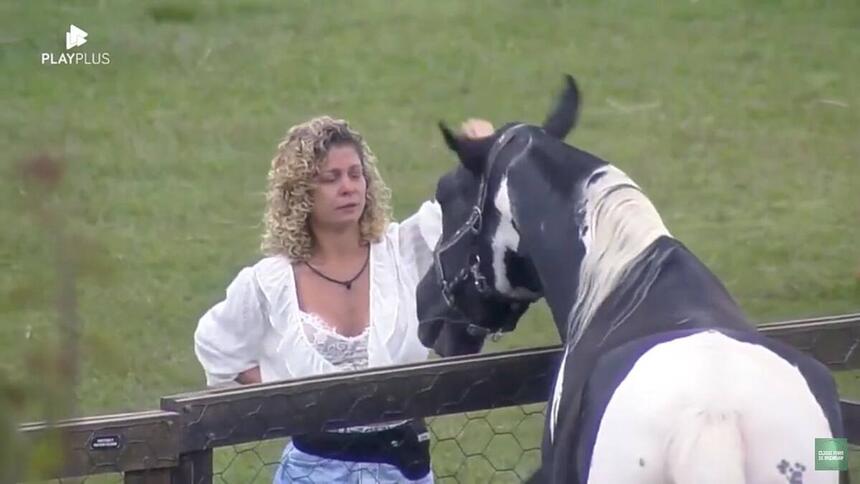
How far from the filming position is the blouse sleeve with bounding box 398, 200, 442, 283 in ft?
12.1

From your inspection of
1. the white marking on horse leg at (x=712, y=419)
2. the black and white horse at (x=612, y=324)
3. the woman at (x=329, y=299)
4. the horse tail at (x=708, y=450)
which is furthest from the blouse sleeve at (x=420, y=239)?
the horse tail at (x=708, y=450)

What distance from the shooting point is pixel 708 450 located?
7.48 feet

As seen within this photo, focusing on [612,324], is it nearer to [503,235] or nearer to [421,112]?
[503,235]

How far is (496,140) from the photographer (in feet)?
11.0

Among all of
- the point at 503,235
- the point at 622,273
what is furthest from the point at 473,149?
the point at 622,273

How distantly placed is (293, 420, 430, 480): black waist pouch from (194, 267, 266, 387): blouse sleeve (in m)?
0.24

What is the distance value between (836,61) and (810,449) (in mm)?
9608

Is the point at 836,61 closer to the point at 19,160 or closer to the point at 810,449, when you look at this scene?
the point at 810,449

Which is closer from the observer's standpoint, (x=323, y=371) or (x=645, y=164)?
(x=323, y=371)

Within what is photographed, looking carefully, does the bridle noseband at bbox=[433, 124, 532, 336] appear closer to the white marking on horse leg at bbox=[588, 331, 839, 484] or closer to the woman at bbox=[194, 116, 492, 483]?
the woman at bbox=[194, 116, 492, 483]

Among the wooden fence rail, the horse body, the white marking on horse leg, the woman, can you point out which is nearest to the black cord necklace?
the woman

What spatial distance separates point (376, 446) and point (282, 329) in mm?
338

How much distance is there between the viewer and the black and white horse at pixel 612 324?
2348 millimetres

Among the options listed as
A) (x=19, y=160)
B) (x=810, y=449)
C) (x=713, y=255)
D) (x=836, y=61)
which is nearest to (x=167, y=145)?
(x=713, y=255)
